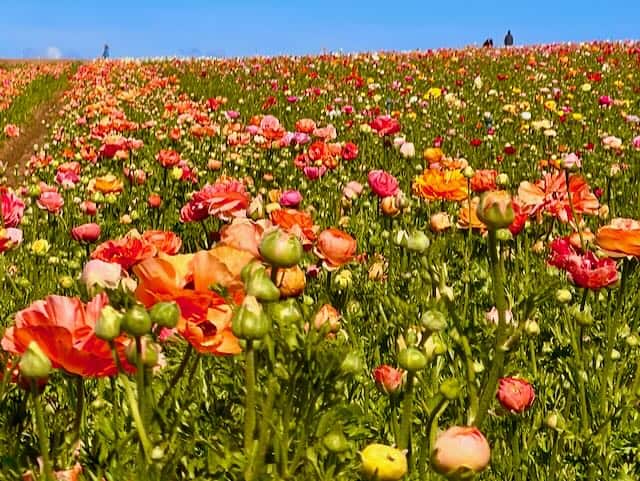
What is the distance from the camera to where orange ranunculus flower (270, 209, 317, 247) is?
74.5 inches

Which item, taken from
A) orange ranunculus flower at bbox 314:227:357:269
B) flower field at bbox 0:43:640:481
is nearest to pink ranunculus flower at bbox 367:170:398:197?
flower field at bbox 0:43:640:481

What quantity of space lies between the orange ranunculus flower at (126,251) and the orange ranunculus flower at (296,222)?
37 cm

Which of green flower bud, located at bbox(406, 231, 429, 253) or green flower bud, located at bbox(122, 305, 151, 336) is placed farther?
green flower bud, located at bbox(406, 231, 429, 253)

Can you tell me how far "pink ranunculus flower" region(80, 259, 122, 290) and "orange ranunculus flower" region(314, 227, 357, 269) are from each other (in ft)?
2.42

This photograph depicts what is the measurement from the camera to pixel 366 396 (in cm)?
186

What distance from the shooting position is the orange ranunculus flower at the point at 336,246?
1979mm

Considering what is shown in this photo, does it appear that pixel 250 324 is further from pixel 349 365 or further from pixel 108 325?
pixel 349 365

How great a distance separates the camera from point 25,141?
9797mm

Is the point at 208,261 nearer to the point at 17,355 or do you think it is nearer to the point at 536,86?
the point at 17,355

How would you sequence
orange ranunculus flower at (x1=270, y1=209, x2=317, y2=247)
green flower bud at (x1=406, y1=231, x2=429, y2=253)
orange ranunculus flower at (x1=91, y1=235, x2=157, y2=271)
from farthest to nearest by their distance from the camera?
1. orange ranunculus flower at (x1=270, y1=209, x2=317, y2=247)
2. green flower bud at (x1=406, y1=231, x2=429, y2=253)
3. orange ranunculus flower at (x1=91, y1=235, x2=157, y2=271)

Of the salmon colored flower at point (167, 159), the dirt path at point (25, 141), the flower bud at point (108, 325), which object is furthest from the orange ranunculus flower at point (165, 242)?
the dirt path at point (25, 141)

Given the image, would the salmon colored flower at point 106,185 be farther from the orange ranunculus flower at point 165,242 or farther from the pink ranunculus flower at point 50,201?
the orange ranunculus flower at point 165,242

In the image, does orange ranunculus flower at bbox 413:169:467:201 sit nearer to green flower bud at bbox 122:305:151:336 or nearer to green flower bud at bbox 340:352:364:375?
green flower bud at bbox 340:352:364:375

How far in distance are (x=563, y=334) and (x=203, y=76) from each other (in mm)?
11720
